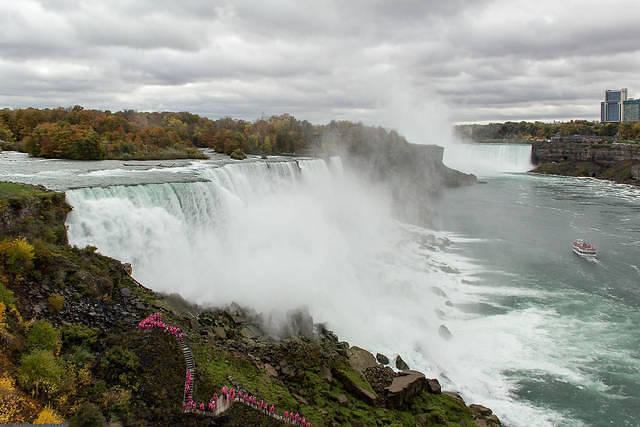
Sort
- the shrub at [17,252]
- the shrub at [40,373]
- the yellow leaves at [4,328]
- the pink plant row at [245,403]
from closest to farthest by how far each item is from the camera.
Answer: the shrub at [40,373]
the yellow leaves at [4,328]
the pink plant row at [245,403]
the shrub at [17,252]

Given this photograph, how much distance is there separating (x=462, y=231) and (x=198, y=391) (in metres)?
33.0

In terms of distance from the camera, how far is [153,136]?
48500 millimetres

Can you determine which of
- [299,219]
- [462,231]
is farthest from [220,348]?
[462,231]

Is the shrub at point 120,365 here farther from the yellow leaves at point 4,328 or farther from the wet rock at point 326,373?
the wet rock at point 326,373

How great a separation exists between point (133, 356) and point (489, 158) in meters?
103

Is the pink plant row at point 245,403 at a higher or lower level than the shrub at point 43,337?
lower

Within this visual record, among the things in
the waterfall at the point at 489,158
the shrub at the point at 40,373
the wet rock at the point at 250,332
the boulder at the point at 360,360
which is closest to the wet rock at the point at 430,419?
the boulder at the point at 360,360

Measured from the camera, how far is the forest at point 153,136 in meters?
34.3

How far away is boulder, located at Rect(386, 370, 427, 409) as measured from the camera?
488 inches

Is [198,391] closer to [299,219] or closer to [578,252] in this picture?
[299,219]

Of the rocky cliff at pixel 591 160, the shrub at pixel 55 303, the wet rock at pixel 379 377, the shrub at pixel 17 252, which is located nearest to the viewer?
the shrub at pixel 55 303

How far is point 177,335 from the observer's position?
449 inches

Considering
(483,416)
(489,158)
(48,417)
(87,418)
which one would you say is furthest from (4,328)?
(489,158)

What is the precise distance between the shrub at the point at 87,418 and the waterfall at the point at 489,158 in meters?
93.0
